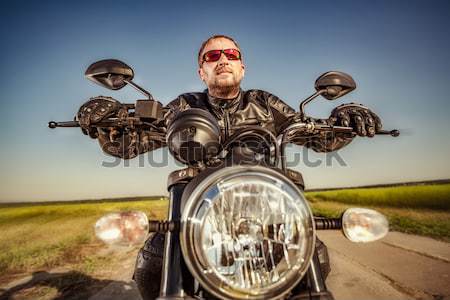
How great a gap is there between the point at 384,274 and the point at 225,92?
392cm

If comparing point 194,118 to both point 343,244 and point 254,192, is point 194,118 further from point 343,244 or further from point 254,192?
point 343,244

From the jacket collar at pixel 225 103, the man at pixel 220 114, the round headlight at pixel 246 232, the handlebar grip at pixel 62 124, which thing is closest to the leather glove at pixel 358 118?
the man at pixel 220 114

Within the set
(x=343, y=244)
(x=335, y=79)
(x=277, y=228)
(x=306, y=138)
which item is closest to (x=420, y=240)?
(x=343, y=244)

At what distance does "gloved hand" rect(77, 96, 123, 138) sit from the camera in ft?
5.01

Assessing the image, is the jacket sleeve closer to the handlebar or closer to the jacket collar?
the handlebar

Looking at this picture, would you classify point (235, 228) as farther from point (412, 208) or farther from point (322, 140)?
point (412, 208)

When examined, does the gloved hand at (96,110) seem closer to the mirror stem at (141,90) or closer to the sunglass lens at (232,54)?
the mirror stem at (141,90)

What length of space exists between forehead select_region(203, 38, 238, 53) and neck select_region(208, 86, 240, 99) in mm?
395

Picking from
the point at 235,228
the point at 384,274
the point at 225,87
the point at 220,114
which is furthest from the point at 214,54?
the point at 384,274

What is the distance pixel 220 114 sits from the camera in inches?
92.2

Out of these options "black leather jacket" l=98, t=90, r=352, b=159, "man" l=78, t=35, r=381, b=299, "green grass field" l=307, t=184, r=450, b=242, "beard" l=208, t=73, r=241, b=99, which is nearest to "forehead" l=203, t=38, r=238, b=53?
"man" l=78, t=35, r=381, b=299

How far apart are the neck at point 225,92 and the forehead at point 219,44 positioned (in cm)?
39

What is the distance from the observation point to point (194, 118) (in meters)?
1.04

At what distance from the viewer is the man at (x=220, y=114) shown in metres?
1.60
